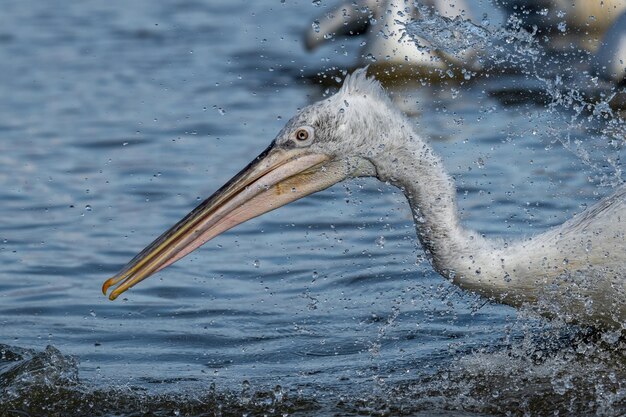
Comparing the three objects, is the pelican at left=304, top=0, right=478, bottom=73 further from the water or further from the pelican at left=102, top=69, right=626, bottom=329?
the pelican at left=102, top=69, right=626, bottom=329

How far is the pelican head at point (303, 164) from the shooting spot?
5.06 meters

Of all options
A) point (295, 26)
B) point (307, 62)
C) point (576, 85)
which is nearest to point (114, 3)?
point (295, 26)

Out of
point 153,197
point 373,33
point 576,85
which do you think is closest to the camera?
point 153,197

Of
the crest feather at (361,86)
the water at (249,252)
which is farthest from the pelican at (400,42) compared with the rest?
the crest feather at (361,86)

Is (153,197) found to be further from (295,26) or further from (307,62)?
(295,26)

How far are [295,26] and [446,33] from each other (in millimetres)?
3465

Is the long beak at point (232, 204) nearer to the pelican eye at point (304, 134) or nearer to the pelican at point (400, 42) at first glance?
the pelican eye at point (304, 134)

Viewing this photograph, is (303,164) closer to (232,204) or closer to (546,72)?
(232,204)

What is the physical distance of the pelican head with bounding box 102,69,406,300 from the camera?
5062 millimetres

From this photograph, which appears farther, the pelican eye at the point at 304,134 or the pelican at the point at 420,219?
the pelican eye at the point at 304,134

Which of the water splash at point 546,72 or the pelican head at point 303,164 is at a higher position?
the water splash at point 546,72

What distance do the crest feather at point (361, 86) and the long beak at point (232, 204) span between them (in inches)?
10.7

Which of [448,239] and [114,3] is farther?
[114,3]

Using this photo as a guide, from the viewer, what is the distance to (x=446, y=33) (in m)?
8.33
